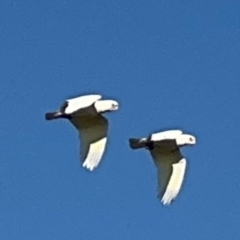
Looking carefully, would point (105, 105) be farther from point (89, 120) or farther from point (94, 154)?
point (94, 154)

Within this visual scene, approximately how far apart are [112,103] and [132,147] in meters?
0.79

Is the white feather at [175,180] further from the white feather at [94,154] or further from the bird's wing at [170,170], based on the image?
the white feather at [94,154]

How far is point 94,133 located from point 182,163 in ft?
5.34

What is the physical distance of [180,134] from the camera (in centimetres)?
5766

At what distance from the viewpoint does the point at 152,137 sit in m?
57.3

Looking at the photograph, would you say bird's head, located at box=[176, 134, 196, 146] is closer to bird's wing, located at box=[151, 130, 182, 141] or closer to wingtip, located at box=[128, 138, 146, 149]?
bird's wing, located at box=[151, 130, 182, 141]

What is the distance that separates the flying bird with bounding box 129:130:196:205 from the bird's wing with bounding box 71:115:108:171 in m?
0.61

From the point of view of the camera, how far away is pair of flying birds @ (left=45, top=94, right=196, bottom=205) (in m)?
56.9

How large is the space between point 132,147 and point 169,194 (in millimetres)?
1045

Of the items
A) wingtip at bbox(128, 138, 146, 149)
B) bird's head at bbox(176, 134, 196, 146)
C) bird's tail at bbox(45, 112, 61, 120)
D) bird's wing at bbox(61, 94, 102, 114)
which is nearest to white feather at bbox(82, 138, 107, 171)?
wingtip at bbox(128, 138, 146, 149)

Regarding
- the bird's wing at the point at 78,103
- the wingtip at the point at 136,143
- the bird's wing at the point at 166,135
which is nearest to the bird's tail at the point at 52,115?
the bird's wing at the point at 78,103

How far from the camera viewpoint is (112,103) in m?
57.2

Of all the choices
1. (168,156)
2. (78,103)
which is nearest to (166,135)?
(168,156)

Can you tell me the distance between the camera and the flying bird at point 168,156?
188 ft
